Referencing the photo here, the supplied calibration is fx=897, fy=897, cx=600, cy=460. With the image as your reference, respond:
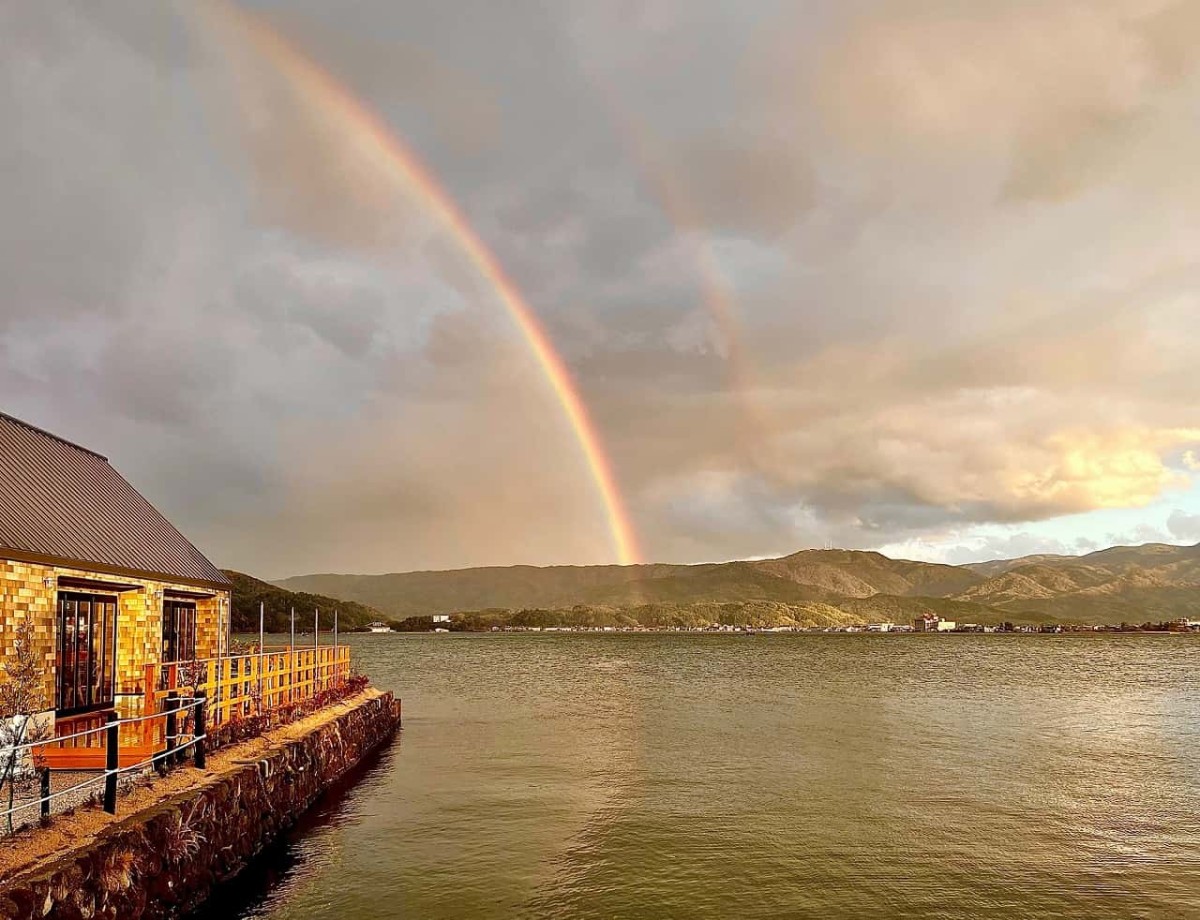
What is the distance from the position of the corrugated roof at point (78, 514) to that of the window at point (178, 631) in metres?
1.15

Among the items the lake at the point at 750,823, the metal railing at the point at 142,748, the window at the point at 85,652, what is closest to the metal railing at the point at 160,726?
the metal railing at the point at 142,748

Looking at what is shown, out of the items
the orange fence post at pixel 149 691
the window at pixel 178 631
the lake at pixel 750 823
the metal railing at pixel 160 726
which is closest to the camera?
the metal railing at pixel 160 726

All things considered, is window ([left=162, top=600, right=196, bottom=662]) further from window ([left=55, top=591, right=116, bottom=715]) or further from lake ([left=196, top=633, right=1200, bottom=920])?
lake ([left=196, top=633, right=1200, bottom=920])

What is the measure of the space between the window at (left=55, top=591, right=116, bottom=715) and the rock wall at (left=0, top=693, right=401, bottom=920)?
162 inches

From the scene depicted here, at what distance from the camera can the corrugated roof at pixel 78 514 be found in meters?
17.4

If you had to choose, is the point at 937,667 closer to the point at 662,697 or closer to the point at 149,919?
the point at 662,697

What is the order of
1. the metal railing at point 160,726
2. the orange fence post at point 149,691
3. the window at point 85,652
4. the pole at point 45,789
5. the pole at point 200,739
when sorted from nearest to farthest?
1. the pole at point 45,789
2. the metal railing at point 160,726
3. the orange fence post at point 149,691
4. the pole at point 200,739
5. the window at point 85,652

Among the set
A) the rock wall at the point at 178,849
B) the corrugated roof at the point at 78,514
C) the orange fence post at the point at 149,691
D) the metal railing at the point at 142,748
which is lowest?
the rock wall at the point at 178,849

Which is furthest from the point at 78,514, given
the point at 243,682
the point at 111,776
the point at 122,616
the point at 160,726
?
the point at 111,776

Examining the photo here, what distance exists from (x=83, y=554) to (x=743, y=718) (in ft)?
112

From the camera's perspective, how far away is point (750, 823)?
20938mm

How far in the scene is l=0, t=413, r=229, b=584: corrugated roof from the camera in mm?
17391

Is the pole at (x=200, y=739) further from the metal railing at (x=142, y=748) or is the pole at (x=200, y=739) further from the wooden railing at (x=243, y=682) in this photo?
the wooden railing at (x=243, y=682)

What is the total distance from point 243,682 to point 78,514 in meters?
5.40
